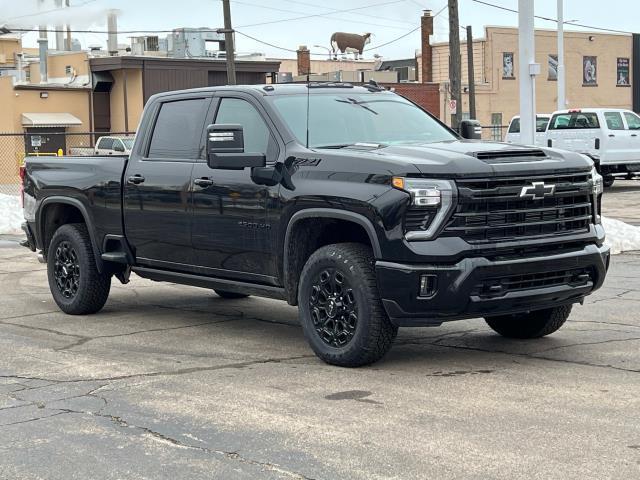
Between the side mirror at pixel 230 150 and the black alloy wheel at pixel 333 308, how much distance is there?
3.50ft

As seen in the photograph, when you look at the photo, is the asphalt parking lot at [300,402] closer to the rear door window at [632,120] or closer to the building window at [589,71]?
the rear door window at [632,120]

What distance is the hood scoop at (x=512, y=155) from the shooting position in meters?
7.31

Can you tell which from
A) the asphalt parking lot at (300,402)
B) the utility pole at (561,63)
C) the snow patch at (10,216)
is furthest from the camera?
the utility pole at (561,63)

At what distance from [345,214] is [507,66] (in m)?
52.8

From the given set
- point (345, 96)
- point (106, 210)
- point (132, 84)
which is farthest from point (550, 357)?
point (132, 84)

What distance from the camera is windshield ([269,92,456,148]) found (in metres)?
8.28

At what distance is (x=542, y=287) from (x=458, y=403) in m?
1.33

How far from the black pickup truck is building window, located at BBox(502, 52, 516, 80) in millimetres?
50430

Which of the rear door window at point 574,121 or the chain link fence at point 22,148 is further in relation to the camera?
the chain link fence at point 22,148

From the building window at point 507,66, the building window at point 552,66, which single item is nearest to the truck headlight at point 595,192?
the building window at point 507,66

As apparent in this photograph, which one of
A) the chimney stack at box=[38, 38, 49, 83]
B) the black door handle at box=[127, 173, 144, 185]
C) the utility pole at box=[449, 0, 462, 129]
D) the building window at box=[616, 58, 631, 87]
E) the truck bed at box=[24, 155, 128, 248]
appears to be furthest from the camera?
the building window at box=[616, 58, 631, 87]

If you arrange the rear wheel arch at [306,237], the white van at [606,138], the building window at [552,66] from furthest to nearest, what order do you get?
the building window at [552,66], the white van at [606,138], the rear wheel arch at [306,237]

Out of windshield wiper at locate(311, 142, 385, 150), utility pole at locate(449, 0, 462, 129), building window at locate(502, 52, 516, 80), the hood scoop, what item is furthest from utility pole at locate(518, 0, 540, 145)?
building window at locate(502, 52, 516, 80)

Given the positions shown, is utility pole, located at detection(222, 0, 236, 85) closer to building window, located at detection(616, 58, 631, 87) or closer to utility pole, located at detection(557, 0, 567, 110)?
utility pole, located at detection(557, 0, 567, 110)
